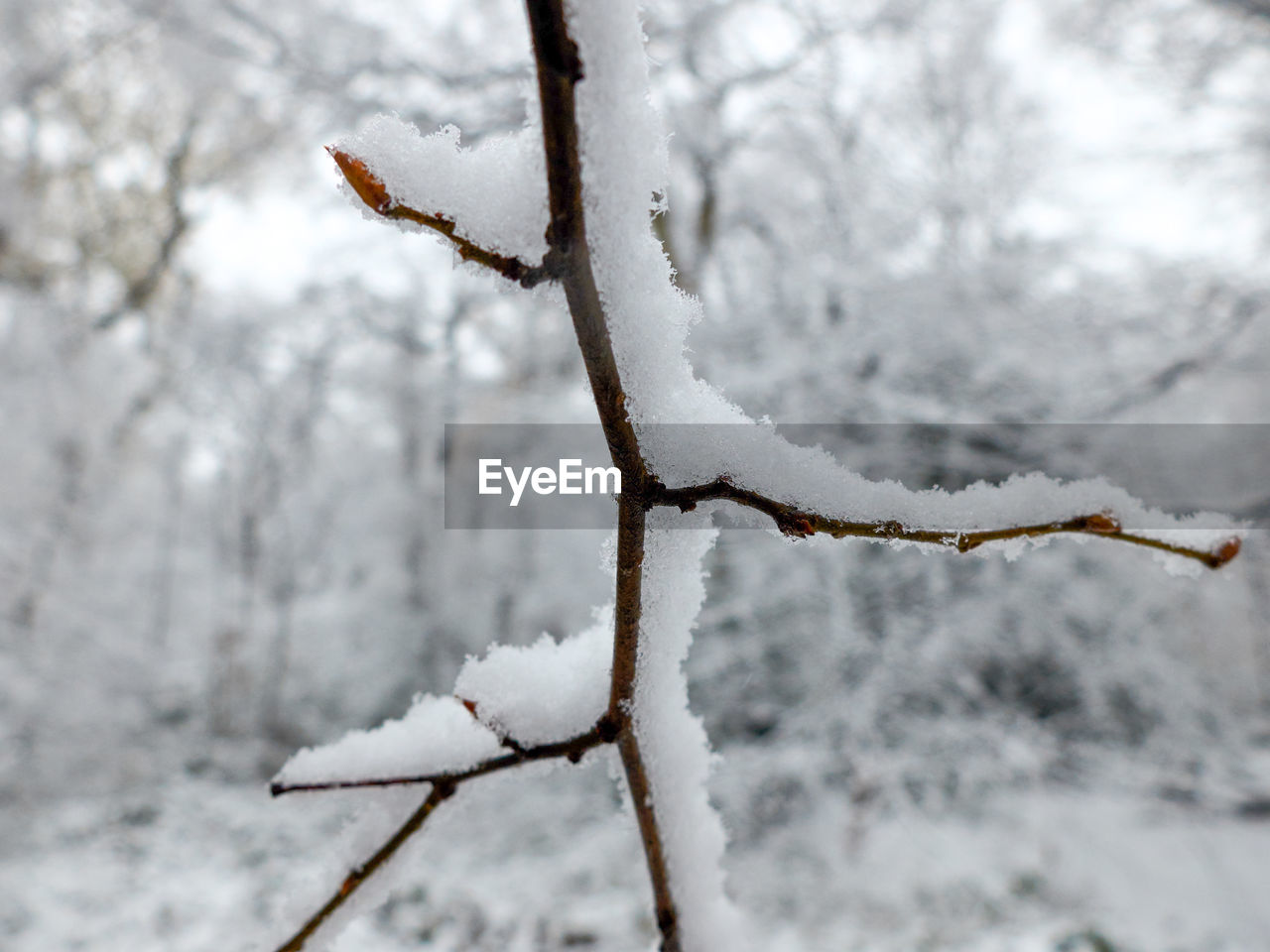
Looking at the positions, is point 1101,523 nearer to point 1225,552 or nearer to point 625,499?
point 1225,552

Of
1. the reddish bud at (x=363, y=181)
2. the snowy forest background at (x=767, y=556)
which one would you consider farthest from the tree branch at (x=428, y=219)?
the snowy forest background at (x=767, y=556)

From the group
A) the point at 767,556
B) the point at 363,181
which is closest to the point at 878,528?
the point at 363,181

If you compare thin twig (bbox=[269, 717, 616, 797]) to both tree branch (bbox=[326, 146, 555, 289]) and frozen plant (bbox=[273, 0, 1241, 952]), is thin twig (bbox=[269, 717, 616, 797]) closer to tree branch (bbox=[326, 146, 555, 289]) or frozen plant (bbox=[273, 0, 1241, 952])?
frozen plant (bbox=[273, 0, 1241, 952])

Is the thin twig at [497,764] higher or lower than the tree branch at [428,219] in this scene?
lower

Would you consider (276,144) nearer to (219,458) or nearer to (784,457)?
(219,458)

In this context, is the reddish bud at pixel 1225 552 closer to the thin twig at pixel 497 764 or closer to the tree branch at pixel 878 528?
the tree branch at pixel 878 528

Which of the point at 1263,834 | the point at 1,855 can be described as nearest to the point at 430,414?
the point at 1,855
